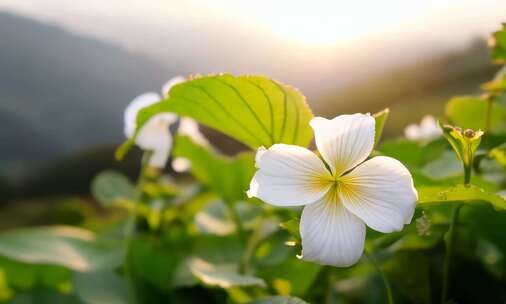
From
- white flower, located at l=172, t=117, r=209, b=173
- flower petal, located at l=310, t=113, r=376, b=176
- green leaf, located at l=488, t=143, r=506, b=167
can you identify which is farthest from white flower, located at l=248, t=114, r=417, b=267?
white flower, located at l=172, t=117, r=209, b=173

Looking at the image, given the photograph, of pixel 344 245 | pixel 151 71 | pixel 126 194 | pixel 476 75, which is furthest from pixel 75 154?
pixel 344 245

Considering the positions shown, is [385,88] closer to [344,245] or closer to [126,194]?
[126,194]

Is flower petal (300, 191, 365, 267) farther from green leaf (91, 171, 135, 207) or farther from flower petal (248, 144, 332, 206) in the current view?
green leaf (91, 171, 135, 207)

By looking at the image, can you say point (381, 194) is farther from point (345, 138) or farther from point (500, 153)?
point (500, 153)

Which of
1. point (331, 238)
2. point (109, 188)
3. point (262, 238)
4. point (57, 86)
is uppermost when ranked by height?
point (331, 238)

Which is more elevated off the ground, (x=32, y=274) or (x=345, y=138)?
(x=345, y=138)

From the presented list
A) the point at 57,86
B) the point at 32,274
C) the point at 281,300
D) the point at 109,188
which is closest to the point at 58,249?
the point at 32,274

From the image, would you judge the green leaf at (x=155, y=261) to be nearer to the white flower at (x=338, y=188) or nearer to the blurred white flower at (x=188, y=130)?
the blurred white flower at (x=188, y=130)
